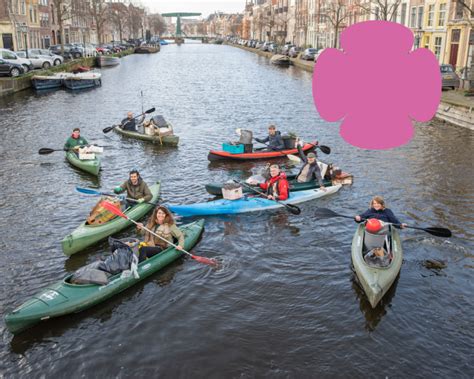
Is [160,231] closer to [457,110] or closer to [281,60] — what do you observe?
[457,110]

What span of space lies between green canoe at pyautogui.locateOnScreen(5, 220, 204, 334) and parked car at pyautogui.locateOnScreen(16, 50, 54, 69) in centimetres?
3646

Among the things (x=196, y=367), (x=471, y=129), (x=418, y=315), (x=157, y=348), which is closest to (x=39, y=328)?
(x=157, y=348)

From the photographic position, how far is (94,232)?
12.0 meters

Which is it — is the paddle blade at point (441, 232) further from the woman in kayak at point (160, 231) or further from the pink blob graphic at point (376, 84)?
the pink blob graphic at point (376, 84)

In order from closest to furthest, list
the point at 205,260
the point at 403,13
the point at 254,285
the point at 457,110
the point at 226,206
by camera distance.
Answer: the point at 254,285 < the point at 205,260 < the point at 226,206 < the point at 457,110 < the point at 403,13

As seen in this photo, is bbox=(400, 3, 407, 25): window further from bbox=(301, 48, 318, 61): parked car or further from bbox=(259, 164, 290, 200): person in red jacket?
bbox=(259, 164, 290, 200): person in red jacket

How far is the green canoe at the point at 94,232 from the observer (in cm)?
1148

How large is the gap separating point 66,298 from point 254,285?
364 cm

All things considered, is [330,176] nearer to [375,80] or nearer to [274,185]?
[274,185]

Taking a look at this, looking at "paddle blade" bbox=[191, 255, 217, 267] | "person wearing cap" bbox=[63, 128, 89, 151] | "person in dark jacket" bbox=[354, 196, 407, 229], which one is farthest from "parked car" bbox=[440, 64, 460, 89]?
"paddle blade" bbox=[191, 255, 217, 267]

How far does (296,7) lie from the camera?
3748 inches

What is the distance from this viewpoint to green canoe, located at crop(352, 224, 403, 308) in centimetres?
946

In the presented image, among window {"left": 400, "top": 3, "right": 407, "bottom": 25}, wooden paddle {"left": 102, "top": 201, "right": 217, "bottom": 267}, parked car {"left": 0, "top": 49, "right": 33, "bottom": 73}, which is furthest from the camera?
window {"left": 400, "top": 3, "right": 407, "bottom": 25}

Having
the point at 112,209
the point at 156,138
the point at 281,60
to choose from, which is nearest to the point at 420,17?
the point at 281,60
